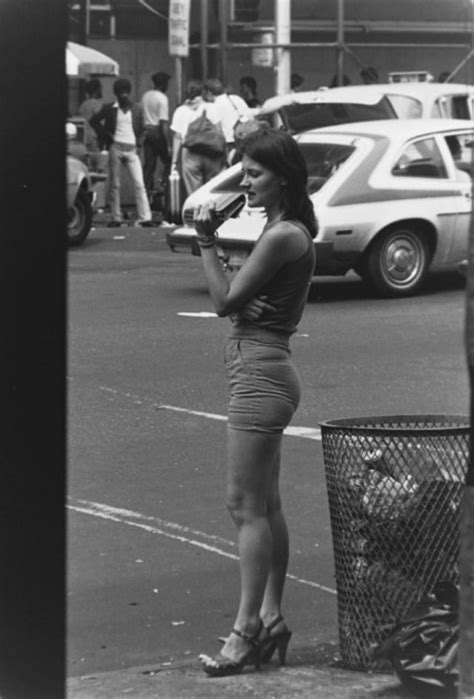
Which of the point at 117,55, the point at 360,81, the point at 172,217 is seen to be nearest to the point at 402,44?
the point at 360,81

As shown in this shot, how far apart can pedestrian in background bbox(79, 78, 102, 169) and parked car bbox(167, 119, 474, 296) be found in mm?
8957

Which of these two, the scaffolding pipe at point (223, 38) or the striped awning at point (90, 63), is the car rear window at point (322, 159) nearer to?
the striped awning at point (90, 63)

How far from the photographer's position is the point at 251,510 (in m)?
5.11

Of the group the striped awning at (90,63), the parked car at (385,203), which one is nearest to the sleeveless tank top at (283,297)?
the parked car at (385,203)

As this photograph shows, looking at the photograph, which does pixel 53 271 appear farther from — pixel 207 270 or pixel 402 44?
pixel 402 44

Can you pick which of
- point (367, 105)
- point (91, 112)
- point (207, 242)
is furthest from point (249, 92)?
point (207, 242)

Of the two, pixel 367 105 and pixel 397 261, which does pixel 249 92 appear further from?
pixel 397 261

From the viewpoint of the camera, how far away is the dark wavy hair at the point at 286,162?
5.08m

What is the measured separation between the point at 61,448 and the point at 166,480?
4.57m

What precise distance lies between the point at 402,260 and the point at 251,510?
10.1 metres

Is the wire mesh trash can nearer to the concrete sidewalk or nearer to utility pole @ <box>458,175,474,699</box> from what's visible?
the concrete sidewalk

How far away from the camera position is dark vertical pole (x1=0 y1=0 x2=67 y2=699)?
10.3ft

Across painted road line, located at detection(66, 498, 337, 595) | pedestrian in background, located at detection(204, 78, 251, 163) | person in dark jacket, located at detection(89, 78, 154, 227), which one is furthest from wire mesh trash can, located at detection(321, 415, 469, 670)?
person in dark jacket, located at detection(89, 78, 154, 227)

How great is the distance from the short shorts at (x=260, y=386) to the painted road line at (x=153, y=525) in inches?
54.9
